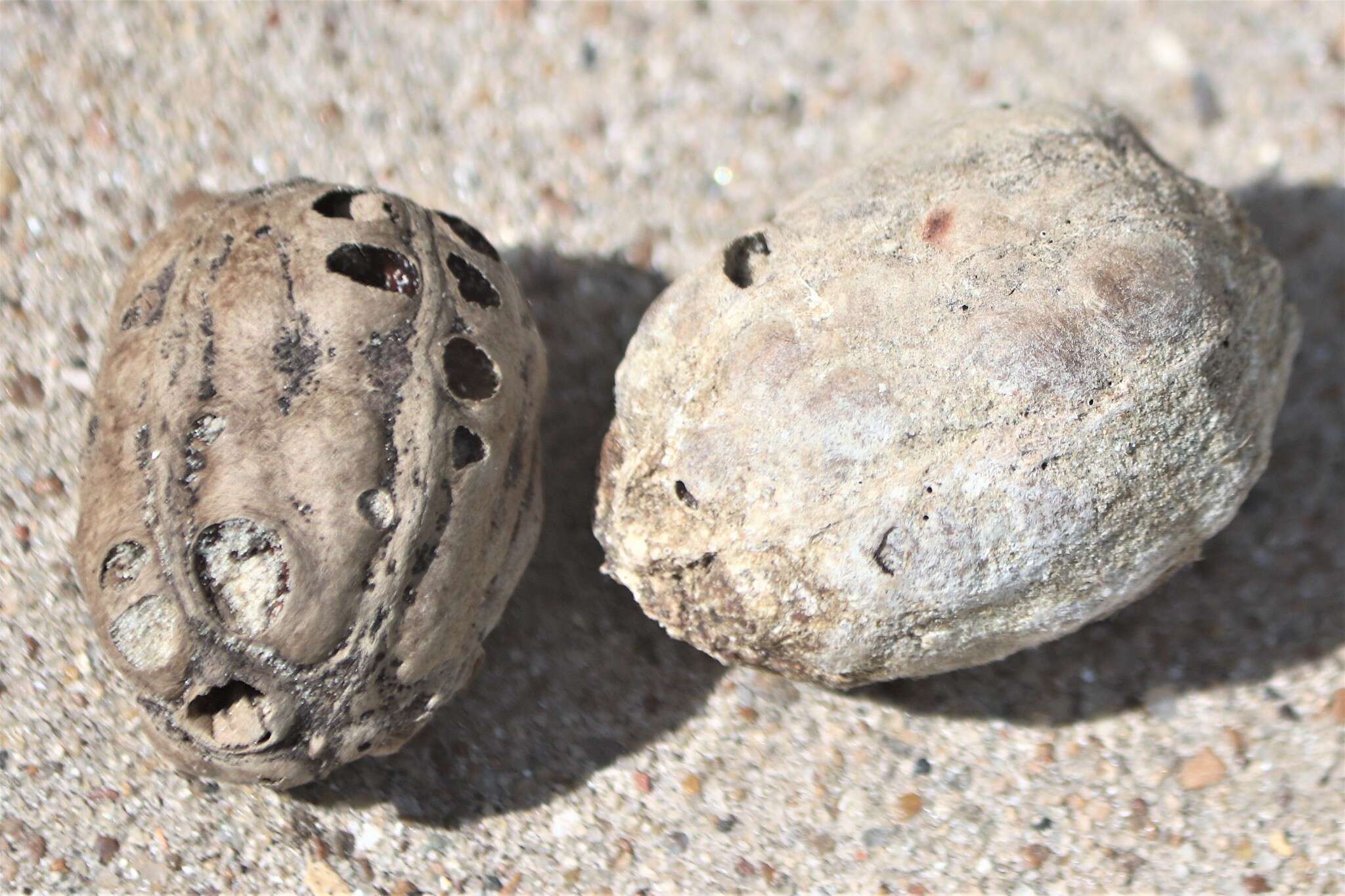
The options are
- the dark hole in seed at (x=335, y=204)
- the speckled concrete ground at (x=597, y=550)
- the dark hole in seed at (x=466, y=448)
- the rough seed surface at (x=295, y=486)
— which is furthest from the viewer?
the speckled concrete ground at (x=597, y=550)

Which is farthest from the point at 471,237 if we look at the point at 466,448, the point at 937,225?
the point at 937,225

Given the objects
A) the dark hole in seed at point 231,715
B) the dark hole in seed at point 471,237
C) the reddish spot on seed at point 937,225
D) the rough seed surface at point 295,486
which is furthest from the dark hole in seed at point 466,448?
the reddish spot on seed at point 937,225

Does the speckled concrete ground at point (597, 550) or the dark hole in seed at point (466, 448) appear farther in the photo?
the speckled concrete ground at point (597, 550)

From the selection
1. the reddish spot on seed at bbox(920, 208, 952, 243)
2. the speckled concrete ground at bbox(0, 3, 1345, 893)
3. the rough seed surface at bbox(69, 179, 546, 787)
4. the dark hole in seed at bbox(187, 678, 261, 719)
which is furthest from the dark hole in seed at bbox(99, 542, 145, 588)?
the reddish spot on seed at bbox(920, 208, 952, 243)

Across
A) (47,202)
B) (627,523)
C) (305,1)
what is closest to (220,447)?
(627,523)

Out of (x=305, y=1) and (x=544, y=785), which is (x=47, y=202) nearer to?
(x=305, y=1)

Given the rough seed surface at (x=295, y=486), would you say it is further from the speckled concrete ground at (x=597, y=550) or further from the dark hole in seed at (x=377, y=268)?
the speckled concrete ground at (x=597, y=550)

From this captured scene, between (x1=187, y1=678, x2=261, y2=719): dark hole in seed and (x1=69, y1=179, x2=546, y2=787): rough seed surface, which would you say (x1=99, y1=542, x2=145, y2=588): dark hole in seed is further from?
(x1=187, y1=678, x2=261, y2=719): dark hole in seed
